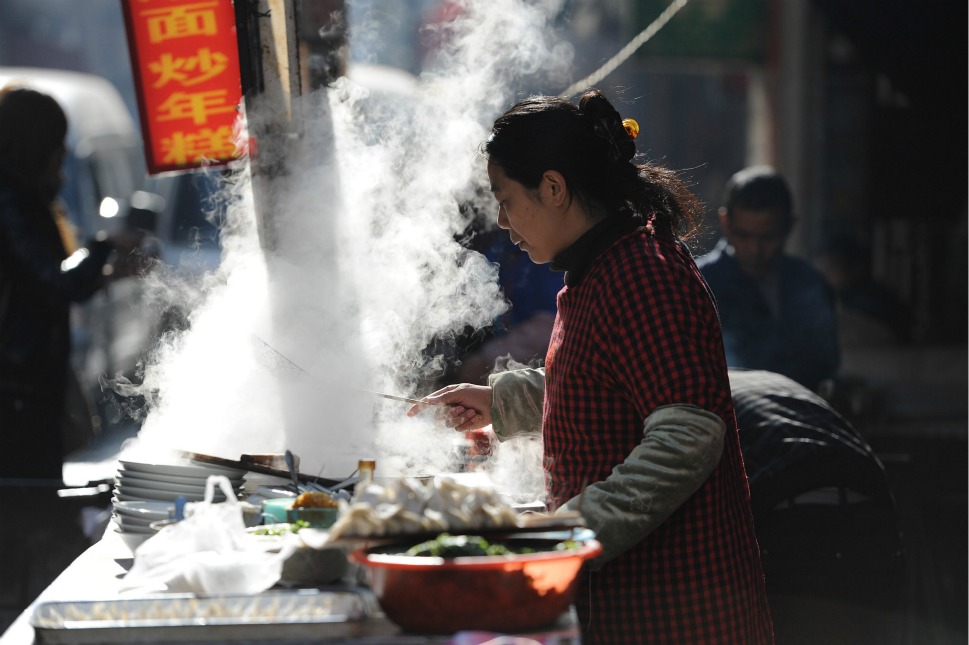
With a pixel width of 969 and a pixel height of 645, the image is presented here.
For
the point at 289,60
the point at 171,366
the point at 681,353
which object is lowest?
the point at 171,366

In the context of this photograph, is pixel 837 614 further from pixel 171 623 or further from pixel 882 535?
pixel 171 623

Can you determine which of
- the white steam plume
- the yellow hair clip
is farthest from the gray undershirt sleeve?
the white steam plume

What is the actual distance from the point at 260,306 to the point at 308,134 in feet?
2.12

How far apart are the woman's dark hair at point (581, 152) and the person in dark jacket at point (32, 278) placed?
295cm

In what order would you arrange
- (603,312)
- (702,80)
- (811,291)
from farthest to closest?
(702,80), (811,291), (603,312)

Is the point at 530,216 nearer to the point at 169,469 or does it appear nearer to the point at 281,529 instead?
the point at 281,529

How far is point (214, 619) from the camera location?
65.6 inches

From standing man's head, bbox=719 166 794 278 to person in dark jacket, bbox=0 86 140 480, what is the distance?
2841 millimetres

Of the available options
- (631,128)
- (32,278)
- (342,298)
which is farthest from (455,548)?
(32,278)

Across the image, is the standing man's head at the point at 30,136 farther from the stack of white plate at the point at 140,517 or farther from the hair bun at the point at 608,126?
the hair bun at the point at 608,126

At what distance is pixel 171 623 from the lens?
5.34 ft

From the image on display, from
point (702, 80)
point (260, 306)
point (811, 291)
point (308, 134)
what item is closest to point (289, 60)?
point (308, 134)

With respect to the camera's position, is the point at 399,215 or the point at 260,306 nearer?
the point at 260,306

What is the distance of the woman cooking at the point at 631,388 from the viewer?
1931 millimetres
